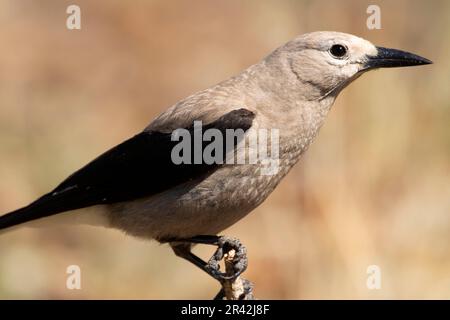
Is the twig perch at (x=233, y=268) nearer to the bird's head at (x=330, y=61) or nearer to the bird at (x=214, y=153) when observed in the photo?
the bird at (x=214, y=153)

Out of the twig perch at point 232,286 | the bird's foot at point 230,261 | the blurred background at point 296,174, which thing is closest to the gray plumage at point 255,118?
the bird's foot at point 230,261

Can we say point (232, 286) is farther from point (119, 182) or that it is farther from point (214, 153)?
point (119, 182)

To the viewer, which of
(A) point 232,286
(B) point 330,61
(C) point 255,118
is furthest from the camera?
(B) point 330,61

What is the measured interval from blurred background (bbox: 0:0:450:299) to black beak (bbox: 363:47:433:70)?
72.7 inches

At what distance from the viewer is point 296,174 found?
8953mm

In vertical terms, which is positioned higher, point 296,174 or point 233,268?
point 296,174

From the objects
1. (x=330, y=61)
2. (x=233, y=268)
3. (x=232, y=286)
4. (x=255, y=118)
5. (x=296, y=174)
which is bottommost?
(x=232, y=286)

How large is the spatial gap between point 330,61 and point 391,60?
424mm

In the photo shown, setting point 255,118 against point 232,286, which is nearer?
point 232,286

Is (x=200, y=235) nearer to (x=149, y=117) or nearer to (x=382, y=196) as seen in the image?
(x=382, y=196)

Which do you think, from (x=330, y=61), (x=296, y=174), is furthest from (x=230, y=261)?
(x=296, y=174)

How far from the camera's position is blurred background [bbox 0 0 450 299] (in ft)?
Result: 26.7

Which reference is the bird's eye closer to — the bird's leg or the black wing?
the black wing

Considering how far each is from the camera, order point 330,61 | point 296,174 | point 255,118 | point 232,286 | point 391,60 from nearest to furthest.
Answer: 1. point 232,286
2. point 255,118
3. point 330,61
4. point 391,60
5. point 296,174
